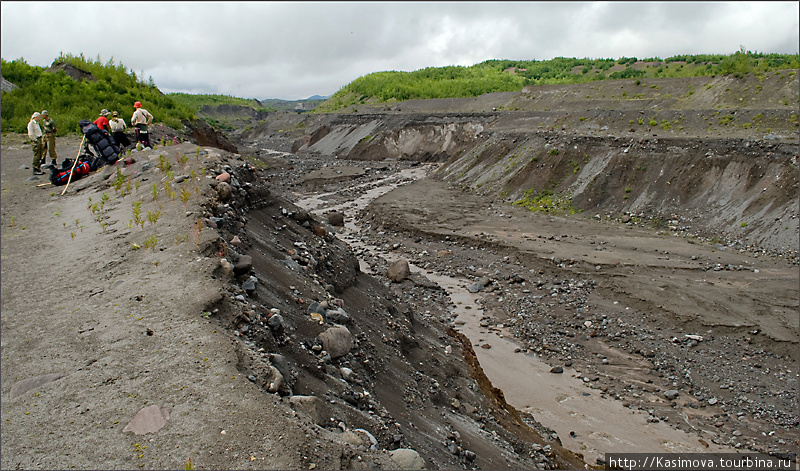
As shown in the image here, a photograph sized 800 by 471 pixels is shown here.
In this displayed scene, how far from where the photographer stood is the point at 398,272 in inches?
638

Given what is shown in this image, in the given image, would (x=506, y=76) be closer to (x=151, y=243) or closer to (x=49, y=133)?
(x=49, y=133)

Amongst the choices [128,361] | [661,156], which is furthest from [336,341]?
[661,156]

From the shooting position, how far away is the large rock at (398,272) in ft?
52.7

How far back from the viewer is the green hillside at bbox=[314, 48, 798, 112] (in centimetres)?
5416

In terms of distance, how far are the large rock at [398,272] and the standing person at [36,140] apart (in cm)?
1035

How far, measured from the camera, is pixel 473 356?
11.2 metres

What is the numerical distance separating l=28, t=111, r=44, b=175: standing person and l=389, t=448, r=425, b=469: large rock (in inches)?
515

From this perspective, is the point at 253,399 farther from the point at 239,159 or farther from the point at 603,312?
the point at 603,312

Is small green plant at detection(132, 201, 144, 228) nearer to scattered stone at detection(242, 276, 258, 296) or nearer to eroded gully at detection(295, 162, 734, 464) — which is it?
scattered stone at detection(242, 276, 258, 296)

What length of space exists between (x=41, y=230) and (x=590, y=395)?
1153 cm

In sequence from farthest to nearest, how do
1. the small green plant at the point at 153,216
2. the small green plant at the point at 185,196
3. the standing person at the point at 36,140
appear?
the standing person at the point at 36,140 < the small green plant at the point at 185,196 < the small green plant at the point at 153,216

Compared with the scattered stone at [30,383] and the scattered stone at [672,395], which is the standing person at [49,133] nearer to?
the scattered stone at [30,383]

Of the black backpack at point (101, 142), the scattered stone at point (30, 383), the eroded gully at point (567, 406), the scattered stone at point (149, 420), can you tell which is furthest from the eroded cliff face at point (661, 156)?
the scattered stone at point (30, 383)

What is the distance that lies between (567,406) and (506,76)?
6606 cm
